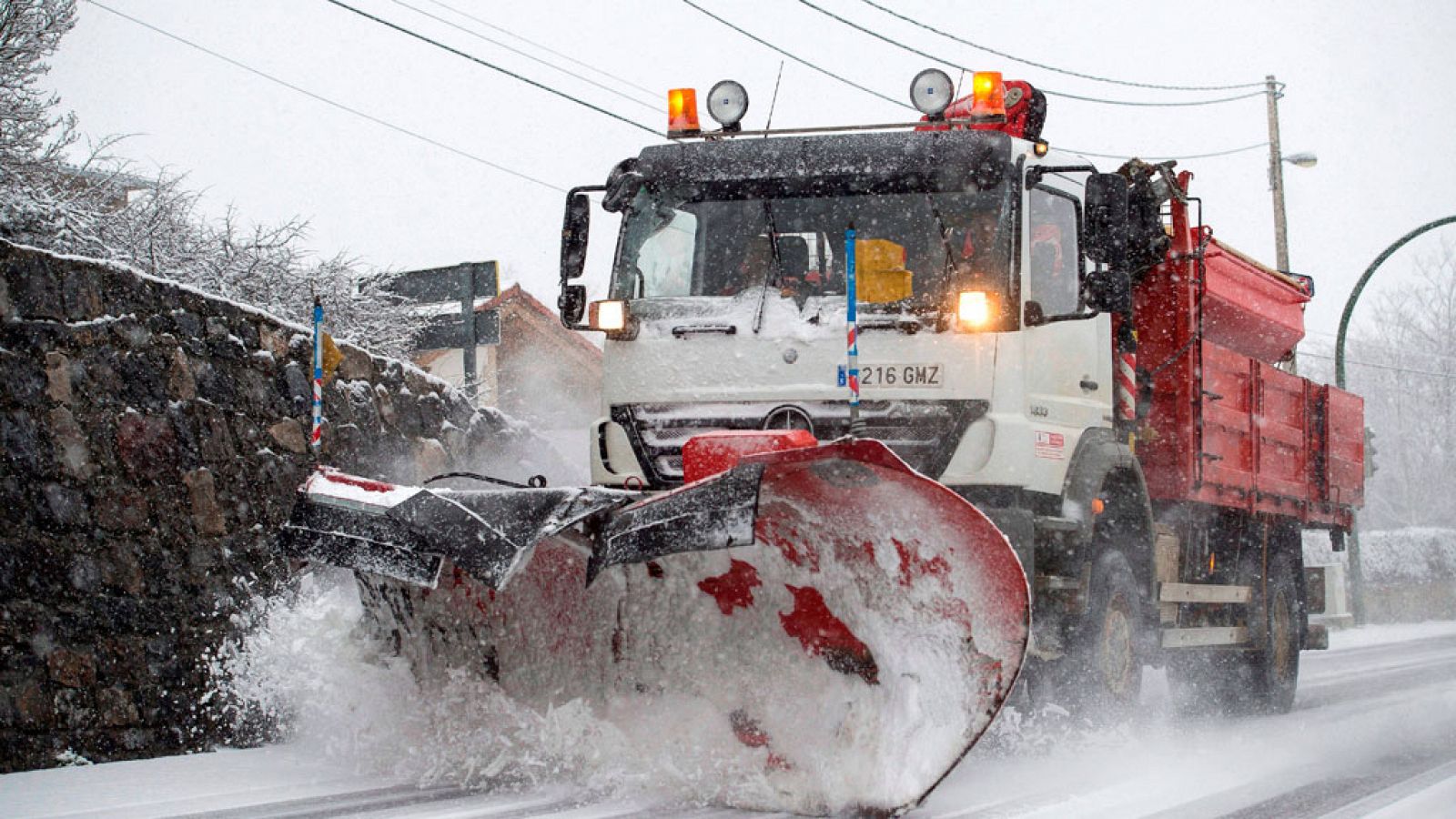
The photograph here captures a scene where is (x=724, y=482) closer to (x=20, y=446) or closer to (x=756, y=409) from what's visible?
(x=756, y=409)

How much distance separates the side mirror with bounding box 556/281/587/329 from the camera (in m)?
6.74

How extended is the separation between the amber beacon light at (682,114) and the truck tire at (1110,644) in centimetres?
278

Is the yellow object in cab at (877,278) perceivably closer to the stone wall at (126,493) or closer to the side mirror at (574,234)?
the side mirror at (574,234)

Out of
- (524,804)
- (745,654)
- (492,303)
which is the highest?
(492,303)

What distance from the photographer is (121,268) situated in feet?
22.3

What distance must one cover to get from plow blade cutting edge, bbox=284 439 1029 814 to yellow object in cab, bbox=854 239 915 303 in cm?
157

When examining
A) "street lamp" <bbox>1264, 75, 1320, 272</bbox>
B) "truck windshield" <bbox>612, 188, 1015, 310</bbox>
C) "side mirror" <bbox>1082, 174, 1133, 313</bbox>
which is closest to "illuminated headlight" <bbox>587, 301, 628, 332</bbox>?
"truck windshield" <bbox>612, 188, 1015, 310</bbox>

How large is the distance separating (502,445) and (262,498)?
359 centimetres

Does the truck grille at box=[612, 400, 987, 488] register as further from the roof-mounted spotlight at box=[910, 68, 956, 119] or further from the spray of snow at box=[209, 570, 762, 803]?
the roof-mounted spotlight at box=[910, 68, 956, 119]

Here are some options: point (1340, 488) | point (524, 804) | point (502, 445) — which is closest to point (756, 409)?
point (524, 804)

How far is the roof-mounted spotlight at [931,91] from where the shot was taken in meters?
6.72

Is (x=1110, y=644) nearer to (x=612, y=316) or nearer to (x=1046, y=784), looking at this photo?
(x=1046, y=784)

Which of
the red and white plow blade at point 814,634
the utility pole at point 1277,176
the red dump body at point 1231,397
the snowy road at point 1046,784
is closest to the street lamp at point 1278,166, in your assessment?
the utility pole at point 1277,176

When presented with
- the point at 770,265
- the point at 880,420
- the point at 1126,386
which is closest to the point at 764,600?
the point at 880,420
